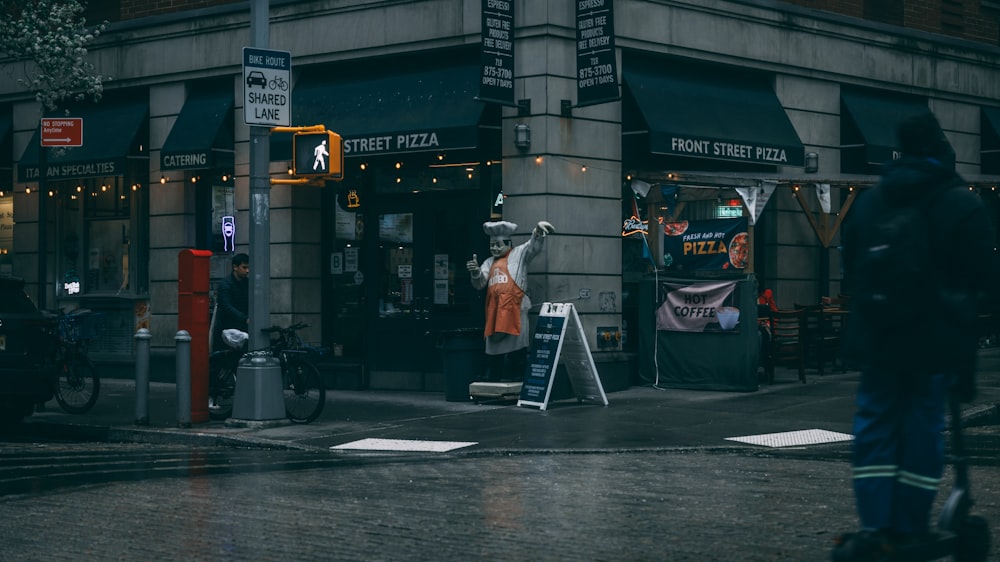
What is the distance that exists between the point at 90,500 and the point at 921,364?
5.53m

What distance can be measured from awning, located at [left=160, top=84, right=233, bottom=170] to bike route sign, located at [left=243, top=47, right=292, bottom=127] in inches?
216

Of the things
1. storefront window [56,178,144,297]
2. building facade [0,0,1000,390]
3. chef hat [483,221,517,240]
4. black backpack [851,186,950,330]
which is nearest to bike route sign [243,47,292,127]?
building facade [0,0,1000,390]

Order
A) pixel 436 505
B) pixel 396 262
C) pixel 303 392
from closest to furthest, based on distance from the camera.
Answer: pixel 436 505 → pixel 303 392 → pixel 396 262

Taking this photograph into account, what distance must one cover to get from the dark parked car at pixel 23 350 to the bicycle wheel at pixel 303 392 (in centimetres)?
255

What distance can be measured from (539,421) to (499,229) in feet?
9.25

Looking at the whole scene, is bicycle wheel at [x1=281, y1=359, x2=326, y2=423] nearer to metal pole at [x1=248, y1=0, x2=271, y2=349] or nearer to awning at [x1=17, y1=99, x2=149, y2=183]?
metal pole at [x1=248, y1=0, x2=271, y2=349]

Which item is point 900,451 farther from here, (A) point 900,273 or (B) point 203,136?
(B) point 203,136

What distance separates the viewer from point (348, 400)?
16.4 metres

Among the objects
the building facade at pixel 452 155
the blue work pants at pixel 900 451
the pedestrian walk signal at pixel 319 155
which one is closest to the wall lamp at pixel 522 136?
the building facade at pixel 452 155

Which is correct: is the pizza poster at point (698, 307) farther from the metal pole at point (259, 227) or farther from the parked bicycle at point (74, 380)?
the parked bicycle at point (74, 380)

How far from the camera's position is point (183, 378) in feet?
44.0

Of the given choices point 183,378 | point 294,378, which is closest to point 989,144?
point 294,378

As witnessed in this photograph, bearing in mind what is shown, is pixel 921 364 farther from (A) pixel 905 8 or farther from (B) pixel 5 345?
(A) pixel 905 8

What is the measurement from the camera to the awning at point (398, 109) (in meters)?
16.0
